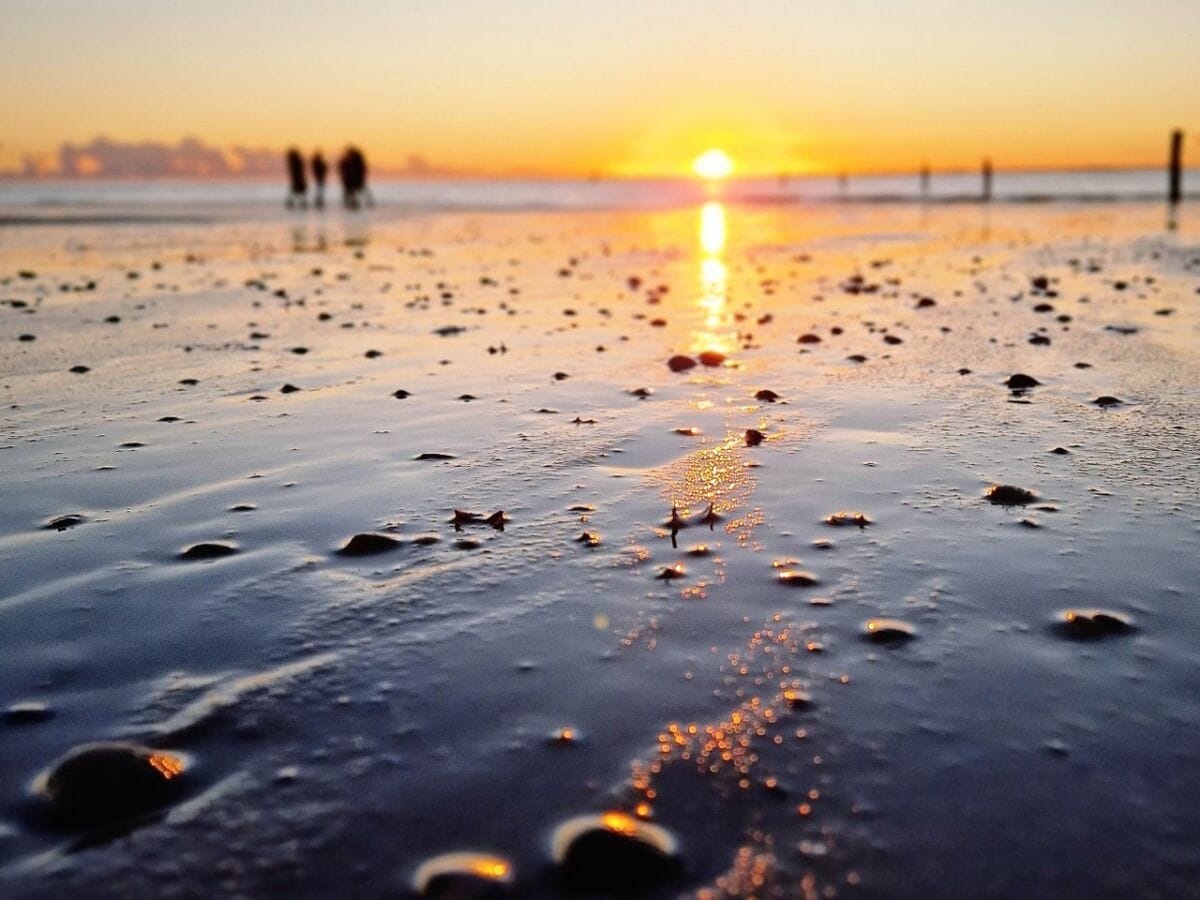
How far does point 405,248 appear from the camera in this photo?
848 inches

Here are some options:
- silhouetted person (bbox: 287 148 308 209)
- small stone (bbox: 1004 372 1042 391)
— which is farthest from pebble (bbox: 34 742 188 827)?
silhouetted person (bbox: 287 148 308 209)

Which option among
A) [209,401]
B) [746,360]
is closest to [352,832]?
[209,401]

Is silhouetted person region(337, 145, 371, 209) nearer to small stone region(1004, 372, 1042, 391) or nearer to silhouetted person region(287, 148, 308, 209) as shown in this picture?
silhouetted person region(287, 148, 308, 209)

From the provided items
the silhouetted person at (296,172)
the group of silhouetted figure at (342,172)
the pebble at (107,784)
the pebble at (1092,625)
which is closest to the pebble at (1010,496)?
the pebble at (1092,625)

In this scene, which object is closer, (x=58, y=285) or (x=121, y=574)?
(x=121, y=574)

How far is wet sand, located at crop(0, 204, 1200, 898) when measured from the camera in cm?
199

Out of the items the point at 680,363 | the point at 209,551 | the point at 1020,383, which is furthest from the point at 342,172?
the point at 209,551

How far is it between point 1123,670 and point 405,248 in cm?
2045

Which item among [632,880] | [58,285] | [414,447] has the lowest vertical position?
[632,880]

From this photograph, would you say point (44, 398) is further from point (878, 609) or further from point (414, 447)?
point (878, 609)

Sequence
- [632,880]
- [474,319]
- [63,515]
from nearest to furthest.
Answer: [632,880] → [63,515] → [474,319]

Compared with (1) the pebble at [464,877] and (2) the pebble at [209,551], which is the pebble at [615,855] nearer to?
(1) the pebble at [464,877]

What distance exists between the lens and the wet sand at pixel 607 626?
6.51ft

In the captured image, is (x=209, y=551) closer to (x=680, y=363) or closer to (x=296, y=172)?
(x=680, y=363)
